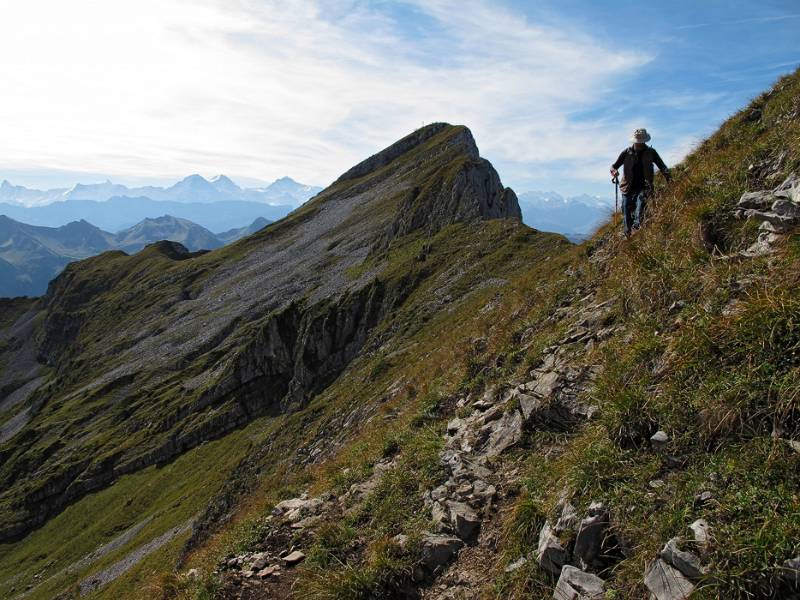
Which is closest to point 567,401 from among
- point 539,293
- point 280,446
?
point 539,293

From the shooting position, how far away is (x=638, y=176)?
13227mm

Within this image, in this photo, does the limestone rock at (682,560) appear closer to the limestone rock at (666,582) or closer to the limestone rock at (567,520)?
the limestone rock at (666,582)

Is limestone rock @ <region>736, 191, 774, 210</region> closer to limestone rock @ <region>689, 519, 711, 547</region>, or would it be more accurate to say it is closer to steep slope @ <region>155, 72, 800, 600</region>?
steep slope @ <region>155, 72, 800, 600</region>

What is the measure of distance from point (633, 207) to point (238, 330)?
102 m

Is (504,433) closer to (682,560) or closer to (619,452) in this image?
(619,452)

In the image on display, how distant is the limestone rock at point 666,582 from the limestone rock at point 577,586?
A: 2.07 feet

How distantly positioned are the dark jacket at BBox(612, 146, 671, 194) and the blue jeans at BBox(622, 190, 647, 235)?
0.14 meters

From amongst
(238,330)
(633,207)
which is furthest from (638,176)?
(238,330)

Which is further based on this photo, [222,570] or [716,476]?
[222,570]

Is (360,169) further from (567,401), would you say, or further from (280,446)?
(567,401)

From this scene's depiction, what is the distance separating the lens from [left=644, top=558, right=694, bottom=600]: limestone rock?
493 centimetres

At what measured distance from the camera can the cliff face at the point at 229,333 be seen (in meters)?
70.2

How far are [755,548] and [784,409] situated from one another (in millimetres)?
1812

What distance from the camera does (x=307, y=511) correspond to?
36.7 feet
